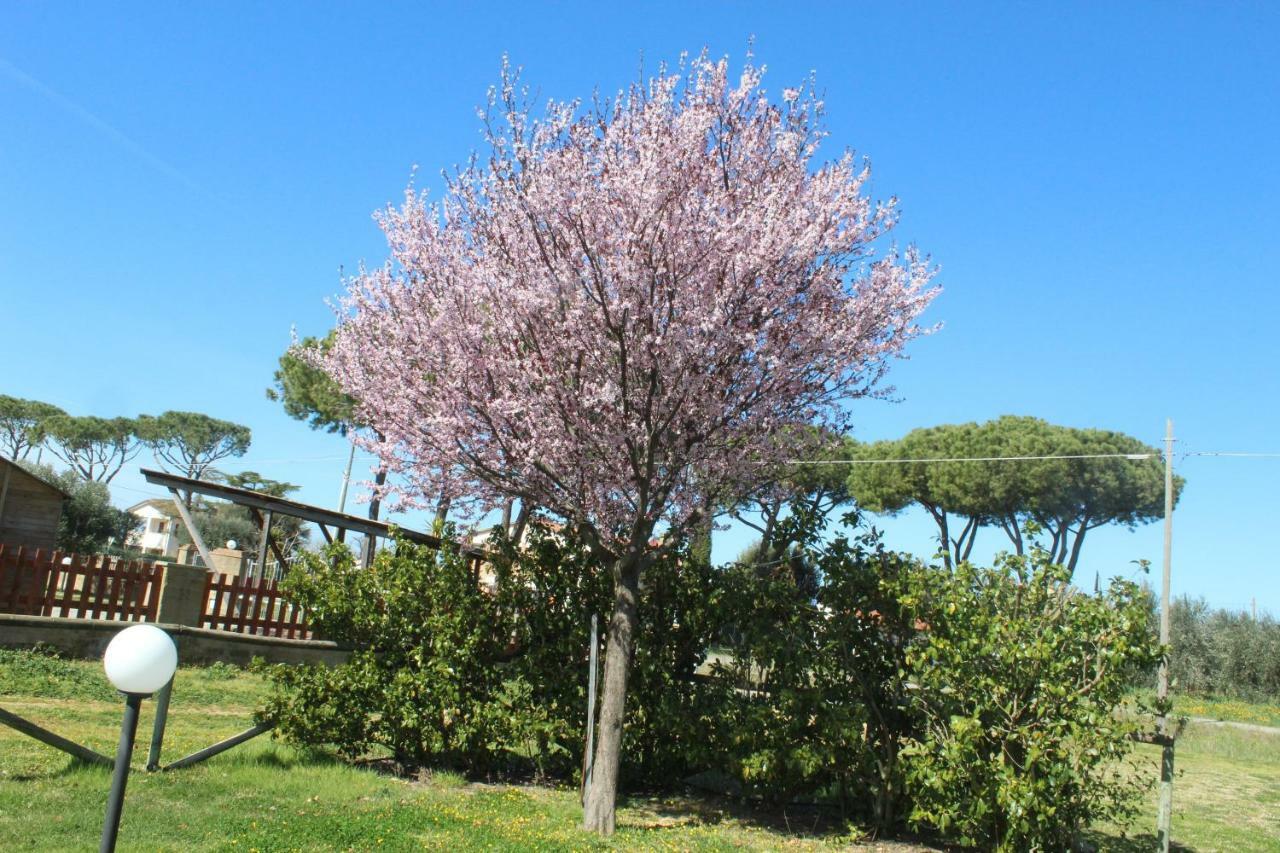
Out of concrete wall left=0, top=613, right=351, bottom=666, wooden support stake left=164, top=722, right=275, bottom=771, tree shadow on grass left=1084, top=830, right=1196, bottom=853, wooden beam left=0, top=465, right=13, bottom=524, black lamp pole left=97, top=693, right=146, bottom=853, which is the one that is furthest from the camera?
wooden beam left=0, top=465, right=13, bottom=524

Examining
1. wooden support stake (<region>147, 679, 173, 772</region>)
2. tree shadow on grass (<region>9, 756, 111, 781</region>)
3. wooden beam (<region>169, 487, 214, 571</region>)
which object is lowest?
tree shadow on grass (<region>9, 756, 111, 781</region>)

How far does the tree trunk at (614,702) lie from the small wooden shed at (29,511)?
2285 centimetres

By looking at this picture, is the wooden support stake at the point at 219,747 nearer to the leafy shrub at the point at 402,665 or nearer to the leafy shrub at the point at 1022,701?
the leafy shrub at the point at 402,665

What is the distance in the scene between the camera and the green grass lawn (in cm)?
686

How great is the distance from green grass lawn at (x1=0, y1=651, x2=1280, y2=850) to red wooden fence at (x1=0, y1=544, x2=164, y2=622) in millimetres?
2174

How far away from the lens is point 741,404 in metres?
8.80

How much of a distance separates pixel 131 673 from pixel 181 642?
37.4 ft

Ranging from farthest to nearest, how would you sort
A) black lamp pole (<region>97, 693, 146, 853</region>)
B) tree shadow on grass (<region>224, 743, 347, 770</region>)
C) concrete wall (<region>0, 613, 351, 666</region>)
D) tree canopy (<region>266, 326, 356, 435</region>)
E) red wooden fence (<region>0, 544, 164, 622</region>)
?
tree canopy (<region>266, 326, 356, 435</region>), red wooden fence (<region>0, 544, 164, 622</region>), concrete wall (<region>0, 613, 351, 666</region>), tree shadow on grass (<region>224, 743, 347, 770</region>), black lamp pole (<region>97, 693, 146, 853</region>)

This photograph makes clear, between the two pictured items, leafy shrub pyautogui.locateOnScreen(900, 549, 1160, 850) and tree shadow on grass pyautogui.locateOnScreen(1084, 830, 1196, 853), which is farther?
tree shadow on grass pyautogui.locateOnScreen(1084, 830, 1196, 853)

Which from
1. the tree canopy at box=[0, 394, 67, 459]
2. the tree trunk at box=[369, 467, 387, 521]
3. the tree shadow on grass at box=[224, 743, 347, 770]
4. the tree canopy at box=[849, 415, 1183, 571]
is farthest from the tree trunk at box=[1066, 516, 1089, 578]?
the tree canopy at box=[0, 394, 67, 459]

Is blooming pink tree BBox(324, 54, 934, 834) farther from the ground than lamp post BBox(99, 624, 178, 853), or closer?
farther from the ground

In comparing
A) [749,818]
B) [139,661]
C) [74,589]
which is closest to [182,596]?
[74,589]

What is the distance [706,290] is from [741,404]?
4.05ft

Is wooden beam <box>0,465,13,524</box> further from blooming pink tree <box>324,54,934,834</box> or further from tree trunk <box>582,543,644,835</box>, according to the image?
tree trunk <box>582,543,644,835</box>
